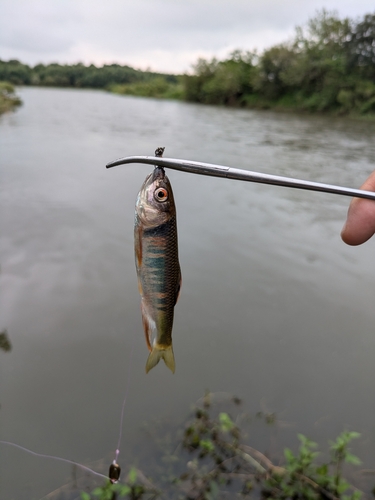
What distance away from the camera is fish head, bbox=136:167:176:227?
4.85 feet

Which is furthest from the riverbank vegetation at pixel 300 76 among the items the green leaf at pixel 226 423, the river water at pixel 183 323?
the green leaf at pixel 226 423

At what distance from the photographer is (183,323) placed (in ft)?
15.2

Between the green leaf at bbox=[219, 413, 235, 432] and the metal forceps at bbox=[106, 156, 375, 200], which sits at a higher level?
the metal forceps at bbox=[106, 156, 375, 200]

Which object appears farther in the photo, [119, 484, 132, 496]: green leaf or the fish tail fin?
[119, 484, 132, 496]: green leaf

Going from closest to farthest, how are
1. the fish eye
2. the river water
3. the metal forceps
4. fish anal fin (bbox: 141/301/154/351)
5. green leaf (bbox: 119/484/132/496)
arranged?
the metal forceps, the fish eye, fish anal fin (bbox: 141/301/154/351), green leaf (bbox: 119/484/132/496), the river water

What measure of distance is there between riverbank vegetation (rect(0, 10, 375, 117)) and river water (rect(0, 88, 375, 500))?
29.8 meters

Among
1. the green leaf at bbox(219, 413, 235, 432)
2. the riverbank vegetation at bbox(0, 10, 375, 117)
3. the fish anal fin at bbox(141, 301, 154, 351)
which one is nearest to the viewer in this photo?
the fish anal fin at bbox(141, 301, 154, 351)

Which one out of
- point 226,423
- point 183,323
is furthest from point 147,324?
point 183,323

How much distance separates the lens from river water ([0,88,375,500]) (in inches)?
132

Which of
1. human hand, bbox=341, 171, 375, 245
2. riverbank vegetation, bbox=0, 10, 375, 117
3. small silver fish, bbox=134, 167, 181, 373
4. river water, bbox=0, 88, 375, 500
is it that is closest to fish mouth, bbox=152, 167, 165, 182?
small silver fish, bbox=134, 167, 181, 373

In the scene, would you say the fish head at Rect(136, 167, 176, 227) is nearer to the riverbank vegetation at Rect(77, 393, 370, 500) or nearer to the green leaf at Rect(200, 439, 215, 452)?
the riverbank vegetation at Rect(77, 393, 370, 500)

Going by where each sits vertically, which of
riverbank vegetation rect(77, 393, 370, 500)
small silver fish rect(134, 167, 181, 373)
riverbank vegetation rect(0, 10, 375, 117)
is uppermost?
riverbank vegetation rect(0, 10, 375, 117)

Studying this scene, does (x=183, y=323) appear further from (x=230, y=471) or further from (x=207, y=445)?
(x=230, y=471)

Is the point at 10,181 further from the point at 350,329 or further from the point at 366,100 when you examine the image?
the point at 366,100
